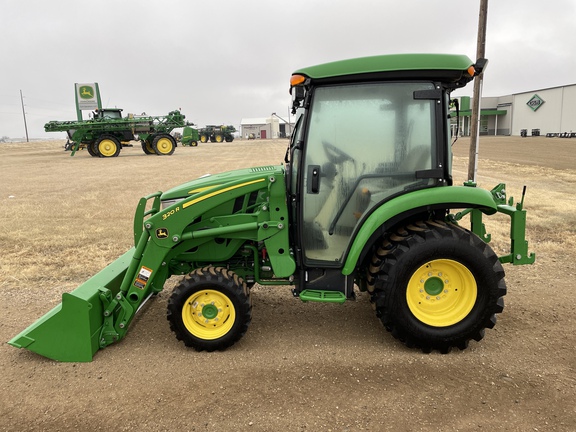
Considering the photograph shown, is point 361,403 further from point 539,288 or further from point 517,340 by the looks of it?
point 539,288

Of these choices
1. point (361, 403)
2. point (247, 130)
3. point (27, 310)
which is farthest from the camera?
point (247, 130)

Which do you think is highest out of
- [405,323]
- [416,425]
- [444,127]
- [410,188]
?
[444,127]

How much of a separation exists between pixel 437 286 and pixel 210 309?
1.82 m

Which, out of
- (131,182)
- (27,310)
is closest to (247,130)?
(131,182)

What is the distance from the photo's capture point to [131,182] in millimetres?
14609

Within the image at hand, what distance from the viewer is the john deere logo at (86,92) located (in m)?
36.7

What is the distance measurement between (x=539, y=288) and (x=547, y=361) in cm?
169

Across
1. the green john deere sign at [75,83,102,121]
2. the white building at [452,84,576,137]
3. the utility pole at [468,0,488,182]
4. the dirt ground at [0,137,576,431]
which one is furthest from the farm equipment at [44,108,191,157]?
the white building at [452,84,576,137]

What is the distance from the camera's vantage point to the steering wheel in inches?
133

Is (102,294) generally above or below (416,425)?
above

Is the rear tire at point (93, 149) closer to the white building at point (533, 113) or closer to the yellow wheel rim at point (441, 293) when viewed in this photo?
the yellow wheel rim at point (441, 293)

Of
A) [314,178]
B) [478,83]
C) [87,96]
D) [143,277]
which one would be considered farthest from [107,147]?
[314,178]

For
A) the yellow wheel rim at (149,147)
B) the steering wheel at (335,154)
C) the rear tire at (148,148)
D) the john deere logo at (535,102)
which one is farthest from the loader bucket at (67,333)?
the john deere logo at (535,102)

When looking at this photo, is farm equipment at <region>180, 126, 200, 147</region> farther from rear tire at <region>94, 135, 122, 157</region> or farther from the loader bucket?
the loader bucket
